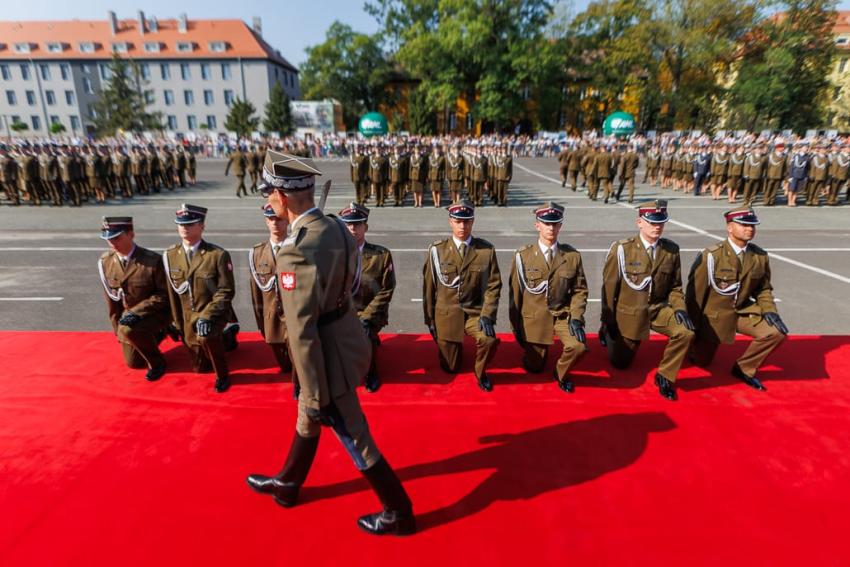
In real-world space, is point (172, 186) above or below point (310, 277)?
below

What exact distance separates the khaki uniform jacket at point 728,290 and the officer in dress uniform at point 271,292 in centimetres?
390

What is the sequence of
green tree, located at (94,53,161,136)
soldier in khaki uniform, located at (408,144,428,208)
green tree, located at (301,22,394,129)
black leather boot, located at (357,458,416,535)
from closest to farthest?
black leather boot, located at (357,458,416,535) < soldier in khaki uniform, located at (408,144,428,208) < green tree, located at (94,53,161,136) < green tree, located at (301,22,394,129)

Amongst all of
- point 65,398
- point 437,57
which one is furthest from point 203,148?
point 65,398

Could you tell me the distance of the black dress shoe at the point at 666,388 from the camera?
Result: 4113 mm

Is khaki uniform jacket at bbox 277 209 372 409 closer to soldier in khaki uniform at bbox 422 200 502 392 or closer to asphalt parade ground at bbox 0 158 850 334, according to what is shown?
soldier in khaki uniform at bbox 422 200 502 392

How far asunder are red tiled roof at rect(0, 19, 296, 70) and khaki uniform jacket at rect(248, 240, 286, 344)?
60193 millimetres

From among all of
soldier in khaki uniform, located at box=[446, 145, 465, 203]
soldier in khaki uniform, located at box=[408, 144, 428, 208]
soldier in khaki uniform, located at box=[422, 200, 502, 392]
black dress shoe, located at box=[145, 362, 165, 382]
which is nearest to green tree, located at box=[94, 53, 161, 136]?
soldier in khaki uniform, located at box=[408, 144, 428, 208]

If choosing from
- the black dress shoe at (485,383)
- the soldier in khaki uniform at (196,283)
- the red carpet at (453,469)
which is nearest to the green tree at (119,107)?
the red carpet at (453,469)

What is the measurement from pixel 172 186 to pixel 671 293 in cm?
2025

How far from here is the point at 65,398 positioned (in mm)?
4062

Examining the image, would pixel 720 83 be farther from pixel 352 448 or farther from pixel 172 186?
pixel 352 448

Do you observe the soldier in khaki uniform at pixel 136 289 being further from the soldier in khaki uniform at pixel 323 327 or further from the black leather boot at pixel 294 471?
the soldier in khaki uniform at pixel 323 327

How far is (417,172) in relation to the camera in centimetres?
1552

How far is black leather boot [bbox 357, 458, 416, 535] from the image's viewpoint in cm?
257
